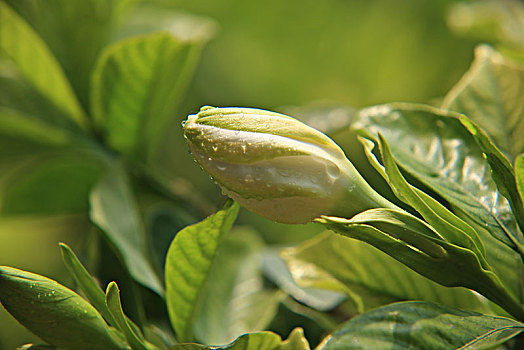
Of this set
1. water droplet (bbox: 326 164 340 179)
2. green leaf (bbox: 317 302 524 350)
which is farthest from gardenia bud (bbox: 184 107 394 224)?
green leaf (bbox: 317 302 524 350)

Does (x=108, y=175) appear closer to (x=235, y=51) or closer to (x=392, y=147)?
(x=392, y=147)

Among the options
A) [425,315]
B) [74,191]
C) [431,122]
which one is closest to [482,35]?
[431,122]

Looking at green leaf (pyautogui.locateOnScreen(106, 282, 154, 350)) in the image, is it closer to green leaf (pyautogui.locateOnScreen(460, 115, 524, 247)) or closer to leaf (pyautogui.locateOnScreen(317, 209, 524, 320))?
leaf (pyautogui.locateOnScreen(317, 209, 524, 320))

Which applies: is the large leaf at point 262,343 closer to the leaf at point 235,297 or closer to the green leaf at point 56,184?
the leaf at point 235,297

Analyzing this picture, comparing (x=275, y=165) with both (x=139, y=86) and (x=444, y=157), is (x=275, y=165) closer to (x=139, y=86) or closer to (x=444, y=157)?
(x=444, y=157)

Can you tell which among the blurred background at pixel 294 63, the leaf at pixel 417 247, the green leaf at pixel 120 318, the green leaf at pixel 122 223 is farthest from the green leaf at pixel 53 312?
the blurred background at pixel 294 63
